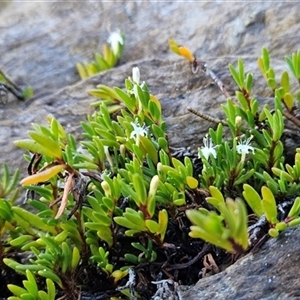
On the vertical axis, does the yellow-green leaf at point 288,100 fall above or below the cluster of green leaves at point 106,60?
below

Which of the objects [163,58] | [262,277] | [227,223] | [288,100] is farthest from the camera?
[163,58]

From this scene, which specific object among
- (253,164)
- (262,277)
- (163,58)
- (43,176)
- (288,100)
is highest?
(163,58)

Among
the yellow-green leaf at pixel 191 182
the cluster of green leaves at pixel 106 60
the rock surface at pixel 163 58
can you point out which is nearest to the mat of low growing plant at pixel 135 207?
the yellow-green leaf at pixel 191 182

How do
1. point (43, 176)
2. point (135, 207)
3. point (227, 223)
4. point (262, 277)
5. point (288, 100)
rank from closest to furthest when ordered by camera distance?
1. point (227, 223)
2. point (262, 277)
3. point (43, 176)
4. point (135, 207)
5. point (288, 100)

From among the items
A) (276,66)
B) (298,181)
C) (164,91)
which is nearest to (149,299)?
A: (298,181)

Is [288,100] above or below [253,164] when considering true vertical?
above

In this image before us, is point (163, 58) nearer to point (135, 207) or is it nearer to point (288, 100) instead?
point (288, 100)

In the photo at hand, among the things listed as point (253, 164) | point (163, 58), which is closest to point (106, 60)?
point (163, 58)

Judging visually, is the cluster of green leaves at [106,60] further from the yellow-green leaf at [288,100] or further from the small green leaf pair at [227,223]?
the small green leaf pair at [227,223]
